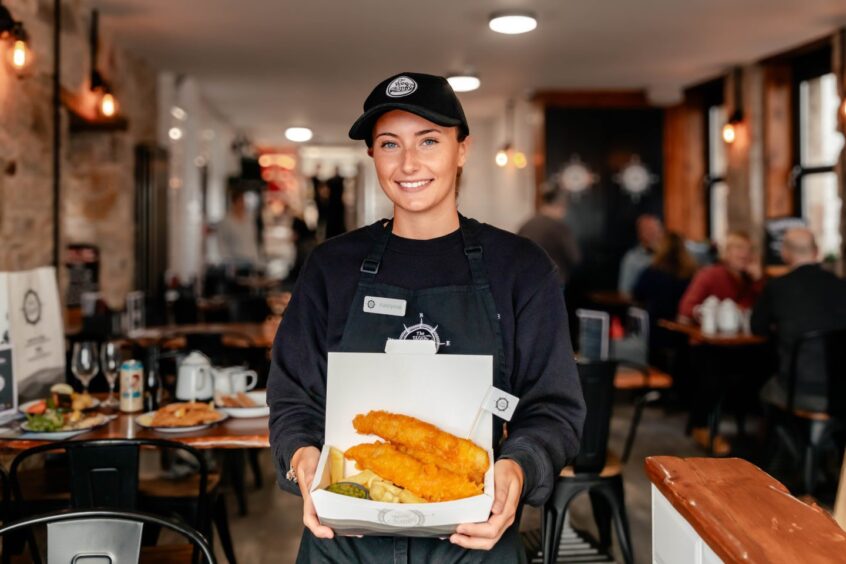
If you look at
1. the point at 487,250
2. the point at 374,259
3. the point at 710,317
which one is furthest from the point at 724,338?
the point at 374,259

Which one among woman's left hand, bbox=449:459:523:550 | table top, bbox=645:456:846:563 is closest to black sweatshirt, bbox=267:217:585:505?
woman's left hand, bbox=449:459:523:550

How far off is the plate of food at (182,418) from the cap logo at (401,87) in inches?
69.8

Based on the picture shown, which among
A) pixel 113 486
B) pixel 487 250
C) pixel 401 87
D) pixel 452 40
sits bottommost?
pixel 113 486

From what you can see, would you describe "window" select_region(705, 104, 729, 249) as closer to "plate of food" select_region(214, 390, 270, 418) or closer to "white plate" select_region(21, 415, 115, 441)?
"plate of food" select_region(214, 390, 270, 418)

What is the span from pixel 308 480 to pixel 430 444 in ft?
0.71

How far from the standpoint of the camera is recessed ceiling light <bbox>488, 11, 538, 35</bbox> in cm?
601

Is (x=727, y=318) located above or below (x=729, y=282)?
below

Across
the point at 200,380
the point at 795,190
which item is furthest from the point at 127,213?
the point at 795,190

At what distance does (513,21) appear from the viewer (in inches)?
238

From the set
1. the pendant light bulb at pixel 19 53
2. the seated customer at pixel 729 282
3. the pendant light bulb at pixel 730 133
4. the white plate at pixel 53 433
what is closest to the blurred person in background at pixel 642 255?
the pendant light bulb at pixel 730 133

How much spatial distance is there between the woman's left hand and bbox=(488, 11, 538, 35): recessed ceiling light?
16.6ft

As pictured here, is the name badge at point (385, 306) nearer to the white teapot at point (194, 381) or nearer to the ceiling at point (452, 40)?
the white teapot at point (194, 381)

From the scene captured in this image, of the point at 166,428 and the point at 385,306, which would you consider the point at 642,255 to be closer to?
the point at 166,428

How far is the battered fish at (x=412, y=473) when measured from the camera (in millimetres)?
1333
